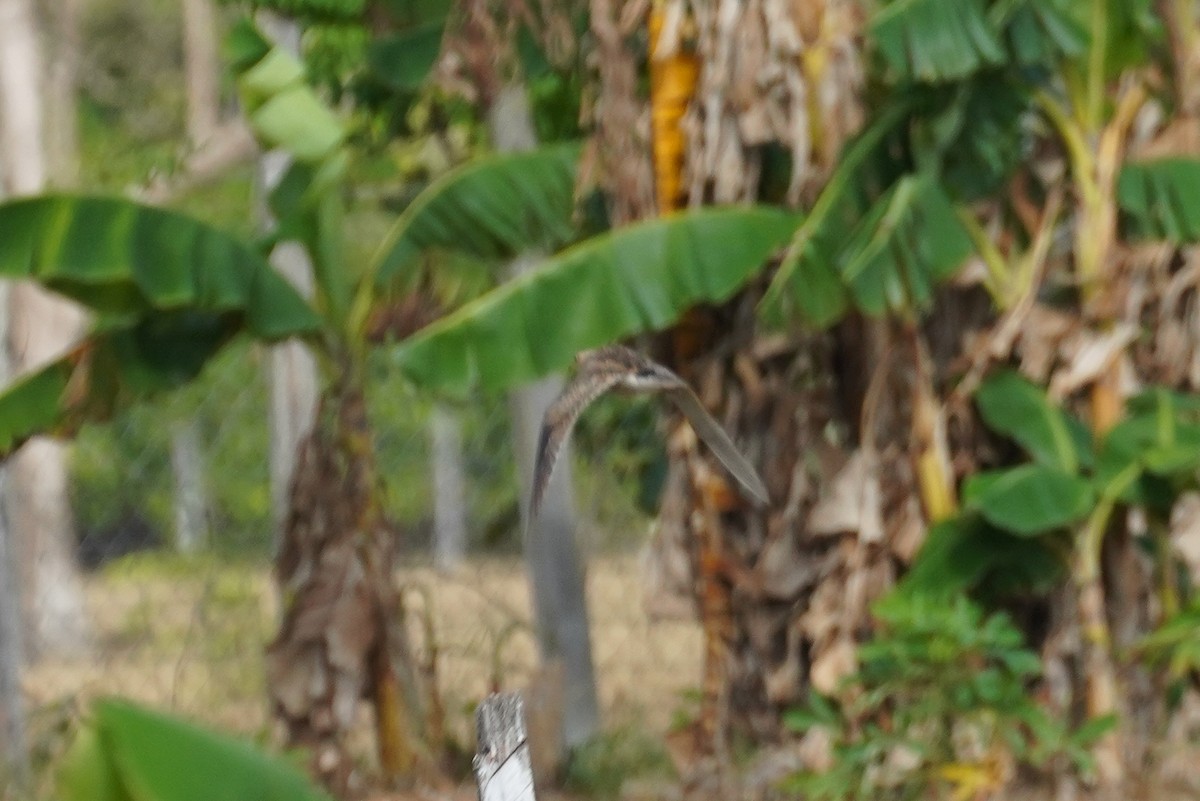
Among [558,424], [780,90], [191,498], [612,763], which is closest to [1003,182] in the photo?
[780,90]

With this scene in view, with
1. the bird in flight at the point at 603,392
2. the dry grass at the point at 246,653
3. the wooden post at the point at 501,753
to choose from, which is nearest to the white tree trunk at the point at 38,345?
the dry grass at the point at 246,653

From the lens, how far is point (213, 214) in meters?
10.5

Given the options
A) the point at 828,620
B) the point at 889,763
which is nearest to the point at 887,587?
the point at 828,620

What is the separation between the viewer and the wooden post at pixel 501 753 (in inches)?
73.2

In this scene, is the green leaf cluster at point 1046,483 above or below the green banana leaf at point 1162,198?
below

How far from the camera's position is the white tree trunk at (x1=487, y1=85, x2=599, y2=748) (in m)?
5.52

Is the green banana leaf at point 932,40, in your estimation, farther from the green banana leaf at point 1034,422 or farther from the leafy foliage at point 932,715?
the leafy foliage at point 932,715

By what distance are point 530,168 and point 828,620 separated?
64.4 inches

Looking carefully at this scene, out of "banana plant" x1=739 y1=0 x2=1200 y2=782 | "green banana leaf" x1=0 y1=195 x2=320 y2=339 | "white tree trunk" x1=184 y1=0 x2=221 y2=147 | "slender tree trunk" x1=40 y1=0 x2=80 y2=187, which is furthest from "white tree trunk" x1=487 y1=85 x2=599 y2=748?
"white tree trunk" x1=184 y1=0 x2=221 y2=147

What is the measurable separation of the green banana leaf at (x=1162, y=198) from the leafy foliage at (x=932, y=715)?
4.02ft

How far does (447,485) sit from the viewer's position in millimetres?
7215

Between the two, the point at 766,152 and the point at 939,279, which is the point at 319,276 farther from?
the point at 939,279

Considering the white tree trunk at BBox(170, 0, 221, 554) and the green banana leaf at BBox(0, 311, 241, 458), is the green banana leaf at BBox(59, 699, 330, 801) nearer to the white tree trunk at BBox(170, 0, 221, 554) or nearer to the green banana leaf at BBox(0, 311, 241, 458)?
the green banana leaf at BBox(0, 311, 241, 458)

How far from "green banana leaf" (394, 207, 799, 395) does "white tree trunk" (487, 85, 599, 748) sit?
1.33 m
